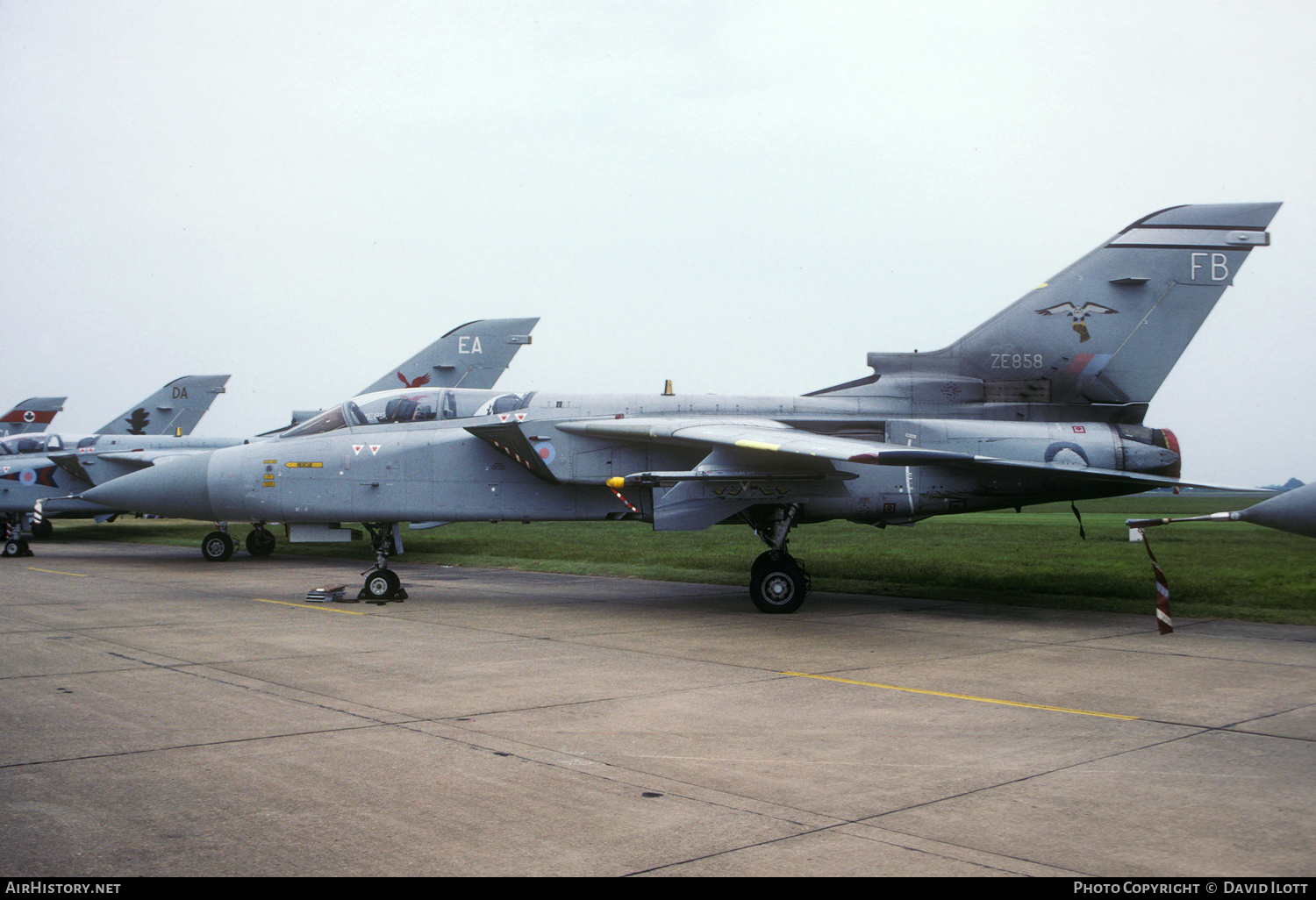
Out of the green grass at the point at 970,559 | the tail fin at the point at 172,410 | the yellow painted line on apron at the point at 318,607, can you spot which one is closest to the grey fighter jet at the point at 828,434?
the yellow painted line on apron at the point at 318,607

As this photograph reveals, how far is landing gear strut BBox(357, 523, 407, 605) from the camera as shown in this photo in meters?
12.6

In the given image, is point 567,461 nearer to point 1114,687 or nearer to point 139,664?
point 139,664

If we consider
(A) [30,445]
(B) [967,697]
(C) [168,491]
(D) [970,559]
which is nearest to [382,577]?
(C) [168,491]

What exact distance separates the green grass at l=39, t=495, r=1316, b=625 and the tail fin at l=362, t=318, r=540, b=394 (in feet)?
12.3

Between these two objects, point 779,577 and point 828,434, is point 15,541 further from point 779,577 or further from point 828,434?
point 828,434

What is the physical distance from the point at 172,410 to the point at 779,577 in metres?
26.5

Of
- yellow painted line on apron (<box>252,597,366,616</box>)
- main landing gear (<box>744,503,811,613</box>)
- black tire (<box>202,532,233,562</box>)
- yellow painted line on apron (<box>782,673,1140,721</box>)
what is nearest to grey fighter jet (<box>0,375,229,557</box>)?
black tire (<box>202,532,233,562</box>)

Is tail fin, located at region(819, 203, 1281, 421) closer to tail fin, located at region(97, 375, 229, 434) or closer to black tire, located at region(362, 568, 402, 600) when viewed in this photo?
black tire, located at region(362, 568, 402, 600)

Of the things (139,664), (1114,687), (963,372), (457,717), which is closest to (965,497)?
(963,372)

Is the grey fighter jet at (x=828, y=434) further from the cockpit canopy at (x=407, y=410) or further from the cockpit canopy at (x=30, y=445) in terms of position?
the cockpit canopy at (x=30, y=445)

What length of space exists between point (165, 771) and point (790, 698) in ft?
12.6

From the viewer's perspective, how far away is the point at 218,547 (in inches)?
789

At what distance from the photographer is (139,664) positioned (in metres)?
8.22

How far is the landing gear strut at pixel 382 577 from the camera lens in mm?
12625
